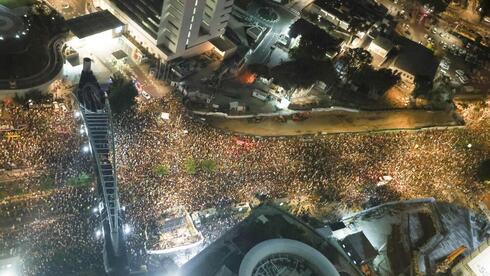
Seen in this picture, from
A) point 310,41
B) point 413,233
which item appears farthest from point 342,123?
point 413,233

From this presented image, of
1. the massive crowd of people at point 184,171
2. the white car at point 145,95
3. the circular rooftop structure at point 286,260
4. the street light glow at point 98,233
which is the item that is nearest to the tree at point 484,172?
the massive crowd of people at point 184,171

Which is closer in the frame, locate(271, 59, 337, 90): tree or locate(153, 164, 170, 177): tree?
locate(153, 164, 170, 177): tree

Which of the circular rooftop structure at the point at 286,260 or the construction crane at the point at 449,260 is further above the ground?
the circular rooftop structure at the point at 286,260

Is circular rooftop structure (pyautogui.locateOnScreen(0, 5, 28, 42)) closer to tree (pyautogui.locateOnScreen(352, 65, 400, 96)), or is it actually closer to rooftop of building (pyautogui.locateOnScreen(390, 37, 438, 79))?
tree (pyautogui.locateOnScreen(352, 65, 400, 96))

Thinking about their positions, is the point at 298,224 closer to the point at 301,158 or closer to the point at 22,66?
the point at 301,158

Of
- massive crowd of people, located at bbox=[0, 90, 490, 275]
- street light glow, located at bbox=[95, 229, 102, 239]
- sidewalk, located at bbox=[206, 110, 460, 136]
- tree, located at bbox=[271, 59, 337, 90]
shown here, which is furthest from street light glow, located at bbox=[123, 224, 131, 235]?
tree, located at bbox=[271, 59, 337, 90]

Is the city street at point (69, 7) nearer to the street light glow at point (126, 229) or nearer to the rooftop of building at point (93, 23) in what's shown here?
→ the rooftop of building at point (93, 23)

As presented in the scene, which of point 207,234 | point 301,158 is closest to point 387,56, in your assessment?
point 301,158
